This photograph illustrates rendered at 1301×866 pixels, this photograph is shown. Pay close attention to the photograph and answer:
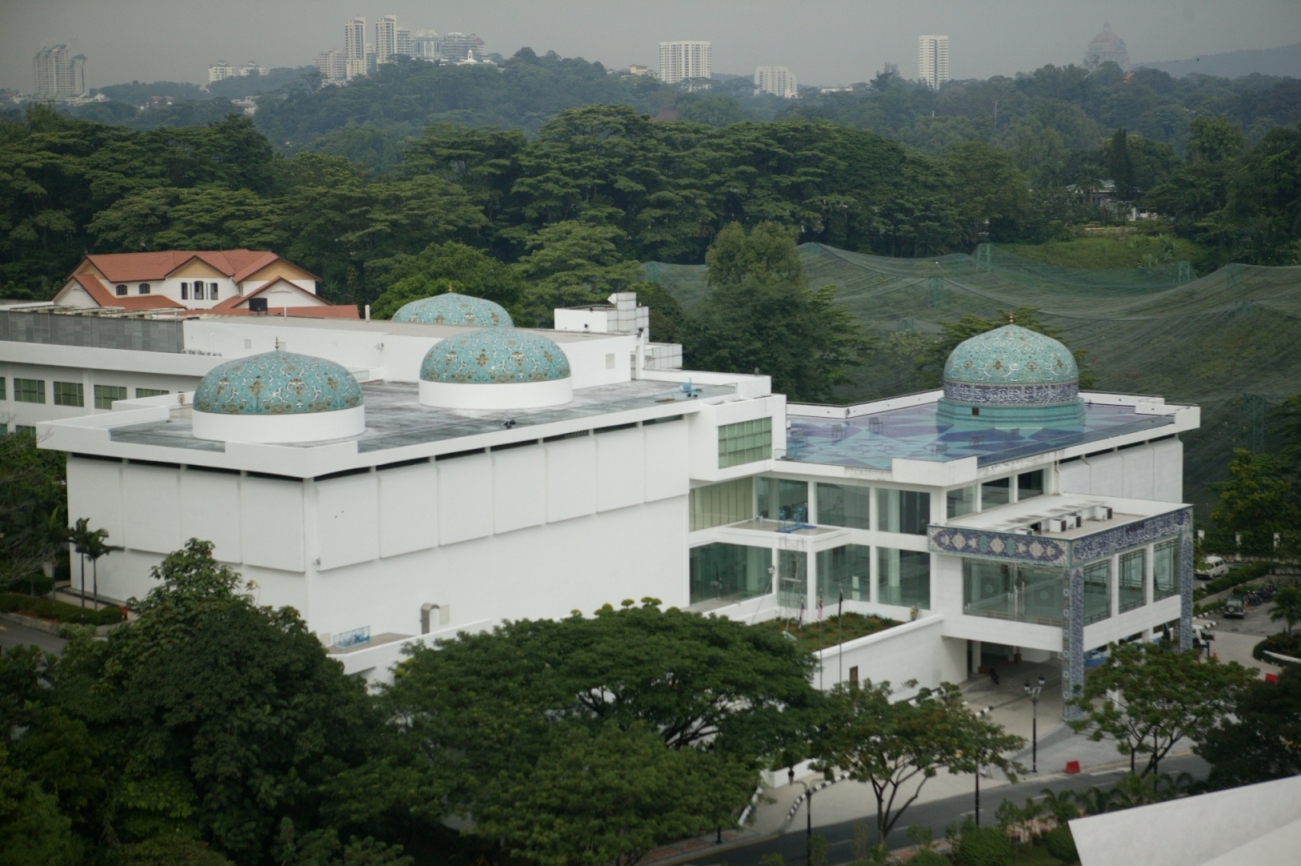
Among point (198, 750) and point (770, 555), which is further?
point (770, 555)

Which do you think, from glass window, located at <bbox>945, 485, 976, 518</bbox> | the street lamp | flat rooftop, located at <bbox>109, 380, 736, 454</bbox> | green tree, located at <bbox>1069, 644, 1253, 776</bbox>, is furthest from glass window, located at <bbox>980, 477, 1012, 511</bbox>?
green tree, located at <bbox>1069, 644, 1253, 776</bbox>

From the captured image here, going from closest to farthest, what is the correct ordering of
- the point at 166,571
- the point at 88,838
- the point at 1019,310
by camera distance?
the point at 88,838
the point at 166,571
the point at 1019,310

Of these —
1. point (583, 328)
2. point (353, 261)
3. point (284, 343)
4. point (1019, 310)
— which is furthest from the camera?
point (353, 261)

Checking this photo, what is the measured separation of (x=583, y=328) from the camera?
6009cm

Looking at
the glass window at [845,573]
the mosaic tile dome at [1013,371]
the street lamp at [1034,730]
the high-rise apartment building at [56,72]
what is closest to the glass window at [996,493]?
the glass window at [845,573]

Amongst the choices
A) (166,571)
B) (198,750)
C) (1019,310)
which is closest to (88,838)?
(198,750)

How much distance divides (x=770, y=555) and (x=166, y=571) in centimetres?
1952

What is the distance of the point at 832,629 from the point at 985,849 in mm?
13277

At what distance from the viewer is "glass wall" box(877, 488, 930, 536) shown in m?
49.8

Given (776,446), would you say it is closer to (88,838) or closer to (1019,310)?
(88,838)

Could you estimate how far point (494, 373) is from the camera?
1885 inches

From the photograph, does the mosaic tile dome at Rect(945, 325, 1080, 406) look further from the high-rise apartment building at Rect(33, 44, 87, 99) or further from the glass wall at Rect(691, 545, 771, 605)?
the high-rise apartment building at Rect(33, 44, 87, 99)

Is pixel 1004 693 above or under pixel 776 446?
under

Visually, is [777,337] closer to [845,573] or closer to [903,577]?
[845,573]
